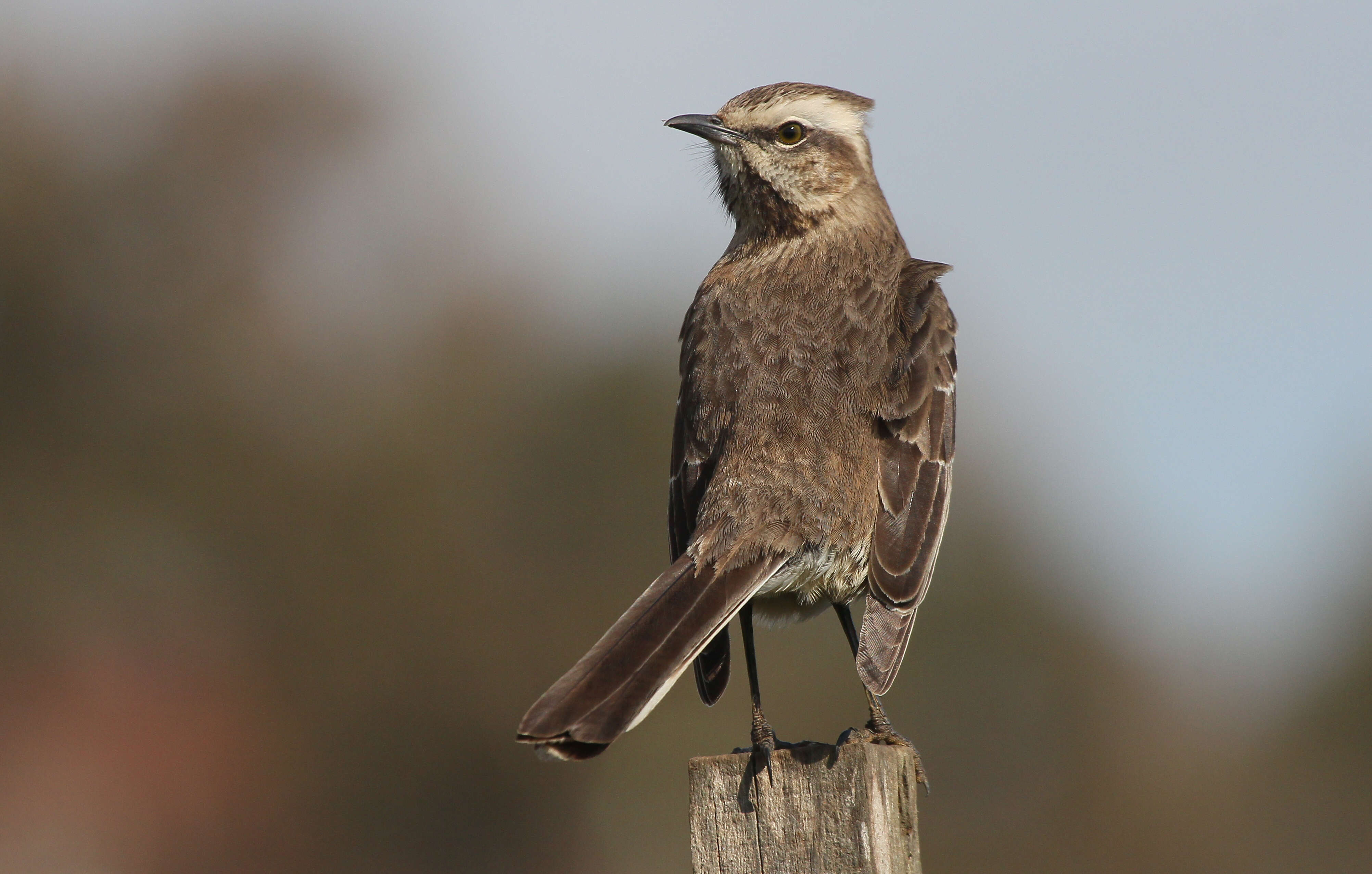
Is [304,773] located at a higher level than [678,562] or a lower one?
lower

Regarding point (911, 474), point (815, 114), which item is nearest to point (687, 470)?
point (911, 474)

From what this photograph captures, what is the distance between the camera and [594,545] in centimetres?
2475

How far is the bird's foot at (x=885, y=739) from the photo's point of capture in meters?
3.51

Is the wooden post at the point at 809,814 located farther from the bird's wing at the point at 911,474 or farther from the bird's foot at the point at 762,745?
the bird's wing at the point at 911,474

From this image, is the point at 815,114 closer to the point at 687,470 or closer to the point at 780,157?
the point at 780,157

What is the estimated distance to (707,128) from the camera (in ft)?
19.1

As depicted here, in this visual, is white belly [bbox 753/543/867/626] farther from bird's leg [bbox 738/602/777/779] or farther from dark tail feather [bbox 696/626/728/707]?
dark tail feather [bbox 696/626/728/707]

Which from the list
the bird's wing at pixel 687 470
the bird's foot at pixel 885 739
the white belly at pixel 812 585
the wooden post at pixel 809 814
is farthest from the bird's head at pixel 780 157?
the wooden post at pixel 809 814

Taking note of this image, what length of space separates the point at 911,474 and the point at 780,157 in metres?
1.69

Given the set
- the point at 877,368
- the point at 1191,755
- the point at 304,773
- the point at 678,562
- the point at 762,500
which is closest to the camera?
the point at 678,562

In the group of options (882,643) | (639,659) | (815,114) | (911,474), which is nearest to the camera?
(639,659)

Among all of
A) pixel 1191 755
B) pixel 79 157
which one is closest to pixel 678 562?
pixel 1191 755

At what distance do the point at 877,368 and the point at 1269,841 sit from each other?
22.7 meters

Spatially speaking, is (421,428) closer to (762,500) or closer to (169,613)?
(169,613)
